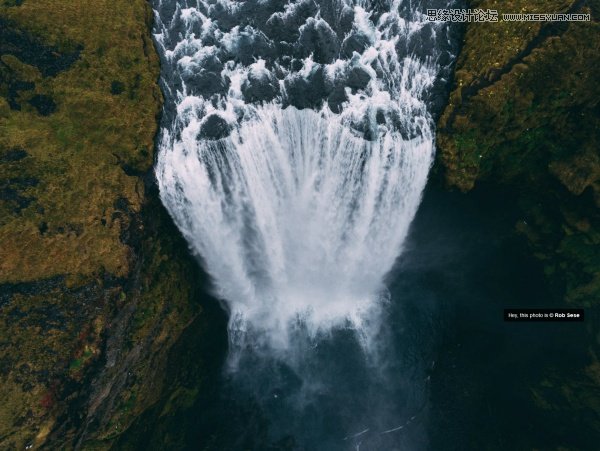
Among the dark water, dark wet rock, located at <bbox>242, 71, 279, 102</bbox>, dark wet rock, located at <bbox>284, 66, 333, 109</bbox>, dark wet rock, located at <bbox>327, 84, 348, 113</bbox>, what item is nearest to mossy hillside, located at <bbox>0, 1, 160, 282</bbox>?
dark wet rock, located at <bbox>242, 71, 279, 102</bbox>

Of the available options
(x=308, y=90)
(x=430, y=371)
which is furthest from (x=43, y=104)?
(x=430, y=371)

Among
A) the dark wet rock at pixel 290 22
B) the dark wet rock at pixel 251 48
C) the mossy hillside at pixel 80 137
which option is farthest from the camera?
the dark wet rock at pixel 290 22

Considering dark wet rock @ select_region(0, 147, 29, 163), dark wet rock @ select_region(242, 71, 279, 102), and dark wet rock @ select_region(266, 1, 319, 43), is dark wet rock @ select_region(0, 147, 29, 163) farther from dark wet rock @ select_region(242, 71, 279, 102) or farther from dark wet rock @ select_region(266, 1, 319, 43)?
dark wet rock @ select_region(266, 1, 319, 43)

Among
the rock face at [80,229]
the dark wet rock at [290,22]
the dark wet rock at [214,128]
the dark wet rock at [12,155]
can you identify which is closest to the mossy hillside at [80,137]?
the rock face at [80,229]

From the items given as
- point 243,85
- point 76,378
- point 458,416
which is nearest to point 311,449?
point 458,416

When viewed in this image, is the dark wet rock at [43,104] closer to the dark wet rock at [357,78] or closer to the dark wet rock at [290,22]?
the dark wet rock at [290,22]

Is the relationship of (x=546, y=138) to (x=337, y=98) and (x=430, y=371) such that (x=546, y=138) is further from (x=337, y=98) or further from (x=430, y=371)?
(x=430, y=371)

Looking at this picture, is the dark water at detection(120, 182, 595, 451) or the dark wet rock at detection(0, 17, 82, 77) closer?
the dark wet rock at detection(0, 17, 82, 77)

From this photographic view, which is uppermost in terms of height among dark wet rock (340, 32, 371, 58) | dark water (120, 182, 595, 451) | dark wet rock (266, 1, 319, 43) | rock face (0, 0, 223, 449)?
dark wet rock (266, 1, 319, 43)
